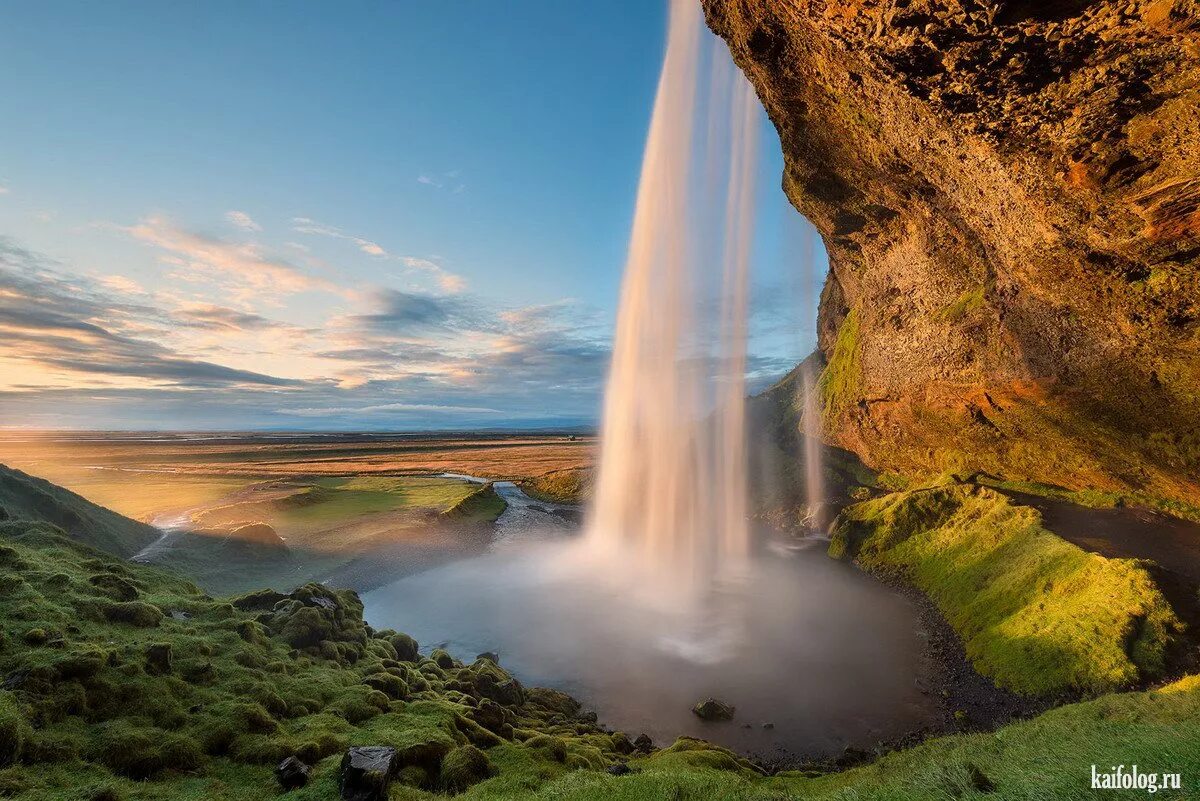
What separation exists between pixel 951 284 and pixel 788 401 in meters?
35.3

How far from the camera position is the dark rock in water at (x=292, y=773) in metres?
9.30

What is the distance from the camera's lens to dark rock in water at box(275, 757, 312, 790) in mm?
9305

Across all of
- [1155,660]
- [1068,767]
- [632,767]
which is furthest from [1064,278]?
[632,767]

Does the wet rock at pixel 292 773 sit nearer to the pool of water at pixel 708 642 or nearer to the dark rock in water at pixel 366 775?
the dark rock in water at pixel 366 775

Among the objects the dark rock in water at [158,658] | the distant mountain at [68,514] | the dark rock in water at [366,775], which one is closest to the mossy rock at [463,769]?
the dark rock in water at [366,775]

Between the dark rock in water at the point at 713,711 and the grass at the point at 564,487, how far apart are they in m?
44.4

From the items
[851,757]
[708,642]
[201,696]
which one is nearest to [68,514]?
[201,696]

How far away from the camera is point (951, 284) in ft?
109

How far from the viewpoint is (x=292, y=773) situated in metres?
9.41

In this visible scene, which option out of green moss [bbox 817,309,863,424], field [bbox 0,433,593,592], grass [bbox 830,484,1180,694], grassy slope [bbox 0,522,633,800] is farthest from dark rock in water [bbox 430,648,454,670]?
green moss [bbox 817,309,863,424]

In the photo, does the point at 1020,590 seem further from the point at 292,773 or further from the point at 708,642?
the point at 292,773

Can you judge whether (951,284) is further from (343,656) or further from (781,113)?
(343,656)

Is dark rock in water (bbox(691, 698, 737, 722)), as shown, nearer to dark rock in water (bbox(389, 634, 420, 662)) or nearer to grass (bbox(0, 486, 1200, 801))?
grass (bbox(0, 486, 1200, 801))

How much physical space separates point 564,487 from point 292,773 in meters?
58.9
